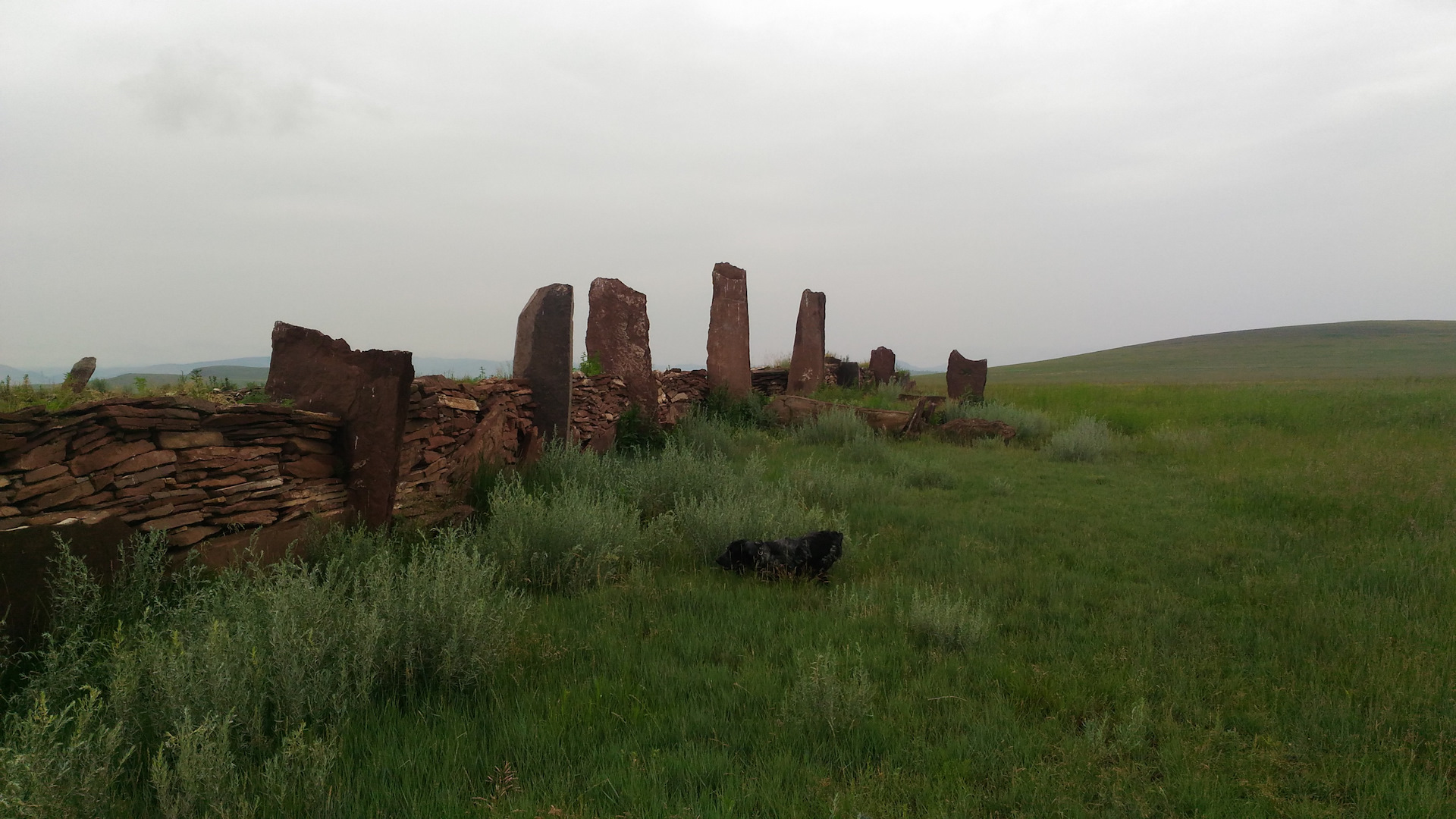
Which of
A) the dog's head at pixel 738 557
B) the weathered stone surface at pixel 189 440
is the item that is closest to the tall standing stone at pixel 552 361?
the dog's head at pixel 738 557

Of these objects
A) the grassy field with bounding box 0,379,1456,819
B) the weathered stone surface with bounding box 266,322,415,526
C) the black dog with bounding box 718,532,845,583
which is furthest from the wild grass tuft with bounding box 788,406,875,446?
the weathered stone surface with bounding box 266,322,415,526

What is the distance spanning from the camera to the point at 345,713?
9.79 feet

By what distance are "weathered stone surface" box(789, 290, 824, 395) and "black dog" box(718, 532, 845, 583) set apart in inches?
481

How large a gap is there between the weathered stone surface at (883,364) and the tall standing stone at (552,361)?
13933 millimetres

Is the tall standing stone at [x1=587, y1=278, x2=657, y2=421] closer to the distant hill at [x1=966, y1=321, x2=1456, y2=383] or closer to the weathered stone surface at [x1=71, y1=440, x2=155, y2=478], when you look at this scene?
the weathered stone surface at [x1=71, y1=440, x2=155, y2=478]

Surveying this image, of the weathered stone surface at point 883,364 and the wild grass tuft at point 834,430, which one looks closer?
the wild grass tuft at point 834,430

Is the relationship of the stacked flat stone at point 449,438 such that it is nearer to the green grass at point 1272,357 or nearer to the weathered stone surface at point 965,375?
the weathered stone surface at point 965,375

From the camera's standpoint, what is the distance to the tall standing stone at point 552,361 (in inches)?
351

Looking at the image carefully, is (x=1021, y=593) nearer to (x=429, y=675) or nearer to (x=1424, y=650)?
(x=1424, y=650)

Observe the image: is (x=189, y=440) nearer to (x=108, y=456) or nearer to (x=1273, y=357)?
(x=108, y=456)

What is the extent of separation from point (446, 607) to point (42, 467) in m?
2.20

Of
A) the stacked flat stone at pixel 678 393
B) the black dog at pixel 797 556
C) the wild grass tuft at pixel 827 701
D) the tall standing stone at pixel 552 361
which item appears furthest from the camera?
the stacked flat stone at pixel 678 393

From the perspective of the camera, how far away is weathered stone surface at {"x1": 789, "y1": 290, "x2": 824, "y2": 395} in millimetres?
17719

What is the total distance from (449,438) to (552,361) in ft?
7.96
